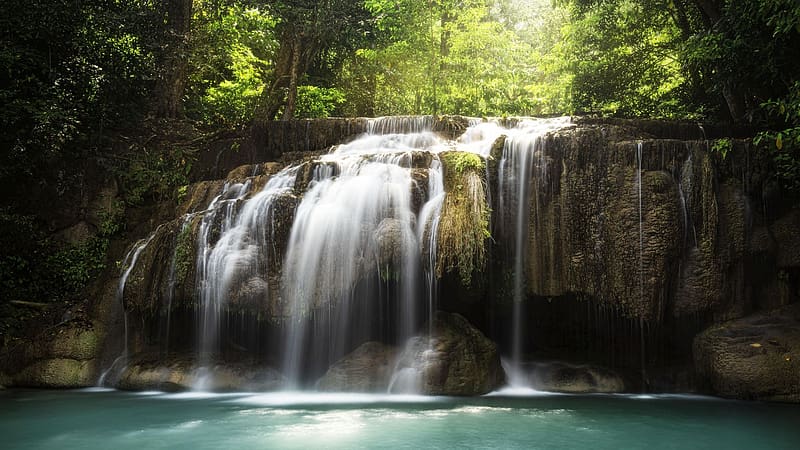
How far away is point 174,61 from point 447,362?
438 inches

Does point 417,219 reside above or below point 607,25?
below

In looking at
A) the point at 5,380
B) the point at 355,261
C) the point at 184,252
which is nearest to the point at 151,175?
the point at 184,252

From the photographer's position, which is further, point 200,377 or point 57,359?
point 57,359

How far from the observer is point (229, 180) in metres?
11.8

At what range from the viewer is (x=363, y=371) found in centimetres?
948

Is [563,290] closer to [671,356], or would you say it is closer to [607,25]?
[671,356]

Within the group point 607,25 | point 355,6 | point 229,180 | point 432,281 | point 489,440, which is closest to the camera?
point 489,440

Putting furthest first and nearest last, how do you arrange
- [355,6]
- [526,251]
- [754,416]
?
1. [355,6]
2. [526,251]
3. [754,416]

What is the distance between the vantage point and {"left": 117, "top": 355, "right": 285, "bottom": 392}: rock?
9.70 metres

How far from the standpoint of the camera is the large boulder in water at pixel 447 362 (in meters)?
9.15

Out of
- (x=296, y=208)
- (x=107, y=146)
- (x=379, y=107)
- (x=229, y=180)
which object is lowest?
(x=296, y=208)

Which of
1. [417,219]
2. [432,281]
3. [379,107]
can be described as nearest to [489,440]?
[432,281]

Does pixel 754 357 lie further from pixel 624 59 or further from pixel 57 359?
pixel 624 59

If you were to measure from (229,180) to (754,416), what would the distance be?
30.1 ft
